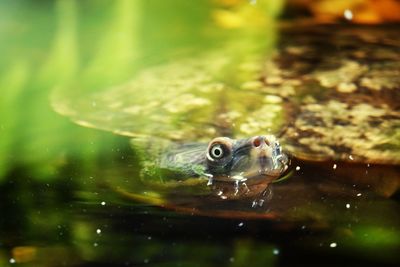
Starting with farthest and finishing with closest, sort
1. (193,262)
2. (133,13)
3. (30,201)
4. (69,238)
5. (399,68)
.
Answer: (133,13) < (399,68) < (30,201) < (69,238) < (193,262)

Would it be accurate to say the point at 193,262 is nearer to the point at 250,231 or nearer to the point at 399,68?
the point at 250,231

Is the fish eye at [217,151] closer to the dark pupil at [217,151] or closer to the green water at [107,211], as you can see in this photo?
the dark pupil at [217,151]

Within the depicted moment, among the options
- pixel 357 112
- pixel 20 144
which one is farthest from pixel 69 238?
pixel 357 112

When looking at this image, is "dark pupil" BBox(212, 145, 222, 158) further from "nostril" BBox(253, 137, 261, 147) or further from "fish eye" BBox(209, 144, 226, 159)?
"nostril" BBox(253, 137, 261, 147)

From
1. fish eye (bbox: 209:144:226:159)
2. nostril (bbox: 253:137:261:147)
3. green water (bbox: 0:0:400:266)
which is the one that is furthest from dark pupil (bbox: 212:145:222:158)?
green water (bbox: 0:0:400:266)

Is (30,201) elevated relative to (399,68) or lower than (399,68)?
lower

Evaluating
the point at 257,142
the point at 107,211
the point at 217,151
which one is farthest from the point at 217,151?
the point at 107,211

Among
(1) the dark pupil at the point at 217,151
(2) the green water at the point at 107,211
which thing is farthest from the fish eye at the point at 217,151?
(2) the green water at the point at 107,211
